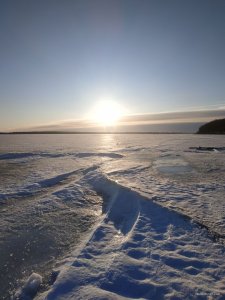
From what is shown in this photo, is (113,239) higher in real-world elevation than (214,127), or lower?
lower

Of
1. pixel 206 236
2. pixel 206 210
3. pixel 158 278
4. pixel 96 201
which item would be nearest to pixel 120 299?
pixel 158 278

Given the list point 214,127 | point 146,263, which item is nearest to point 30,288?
point 146,263

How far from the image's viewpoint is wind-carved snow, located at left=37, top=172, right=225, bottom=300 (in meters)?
3.73

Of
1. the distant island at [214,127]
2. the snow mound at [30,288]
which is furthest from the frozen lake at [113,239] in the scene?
the distant island at [214,127]

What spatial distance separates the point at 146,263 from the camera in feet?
14.6

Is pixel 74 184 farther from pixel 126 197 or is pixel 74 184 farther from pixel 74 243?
pixel 74 243

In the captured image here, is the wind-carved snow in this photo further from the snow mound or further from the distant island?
the distant island

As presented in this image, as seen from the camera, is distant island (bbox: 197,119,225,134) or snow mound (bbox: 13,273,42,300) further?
distant island (bbox: 197,119,225,134)

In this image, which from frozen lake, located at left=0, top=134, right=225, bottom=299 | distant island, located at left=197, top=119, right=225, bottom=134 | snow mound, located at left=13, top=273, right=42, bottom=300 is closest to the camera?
snow mound, located at left=13, top=273, right=42, bottom=300

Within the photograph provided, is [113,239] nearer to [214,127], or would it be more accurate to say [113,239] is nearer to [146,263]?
[146,263]

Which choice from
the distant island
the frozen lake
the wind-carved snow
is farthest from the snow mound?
the distant island

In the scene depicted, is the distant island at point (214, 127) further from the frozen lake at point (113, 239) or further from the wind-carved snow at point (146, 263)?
the wind-carved snow at point (146, 263)

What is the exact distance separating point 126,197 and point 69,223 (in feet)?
8.61

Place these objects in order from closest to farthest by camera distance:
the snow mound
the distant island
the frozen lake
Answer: the snow mound
the frozen lake
the distant island
